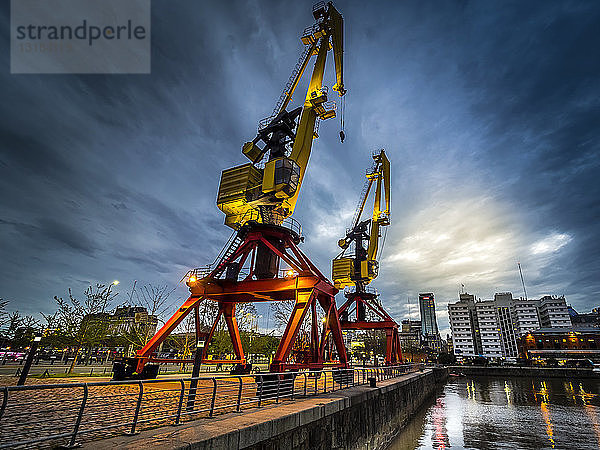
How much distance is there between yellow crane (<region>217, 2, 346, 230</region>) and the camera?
17.9m

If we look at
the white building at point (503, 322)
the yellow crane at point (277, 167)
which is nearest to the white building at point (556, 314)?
the white building at point (503, 322)

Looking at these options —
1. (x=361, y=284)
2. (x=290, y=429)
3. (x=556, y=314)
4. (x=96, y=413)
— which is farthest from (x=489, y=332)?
(x=96, y=413)

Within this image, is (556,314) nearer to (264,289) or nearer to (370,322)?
(370,322)

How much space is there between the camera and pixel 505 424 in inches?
950

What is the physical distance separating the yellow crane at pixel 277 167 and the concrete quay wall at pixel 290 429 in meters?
10.3

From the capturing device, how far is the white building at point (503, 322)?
12693 centimetres

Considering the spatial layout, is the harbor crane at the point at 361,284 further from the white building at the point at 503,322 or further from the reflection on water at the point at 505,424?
the white building at the point at 503,322

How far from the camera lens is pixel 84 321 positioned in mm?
26406

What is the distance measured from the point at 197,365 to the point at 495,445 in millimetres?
18172

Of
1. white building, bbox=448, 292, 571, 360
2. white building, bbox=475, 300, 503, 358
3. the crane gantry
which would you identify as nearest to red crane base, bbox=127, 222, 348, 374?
the crane gantry

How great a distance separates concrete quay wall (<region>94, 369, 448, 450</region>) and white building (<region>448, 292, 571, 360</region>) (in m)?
134

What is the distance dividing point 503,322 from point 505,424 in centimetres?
14363

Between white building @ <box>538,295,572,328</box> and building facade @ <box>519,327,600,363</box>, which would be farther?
white building @ <box>538,295,572,328</box>

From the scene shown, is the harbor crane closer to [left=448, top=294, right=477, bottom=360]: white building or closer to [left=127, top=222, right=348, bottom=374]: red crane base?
[left=127, top=222, right=348, bottom=374]: red crane base
